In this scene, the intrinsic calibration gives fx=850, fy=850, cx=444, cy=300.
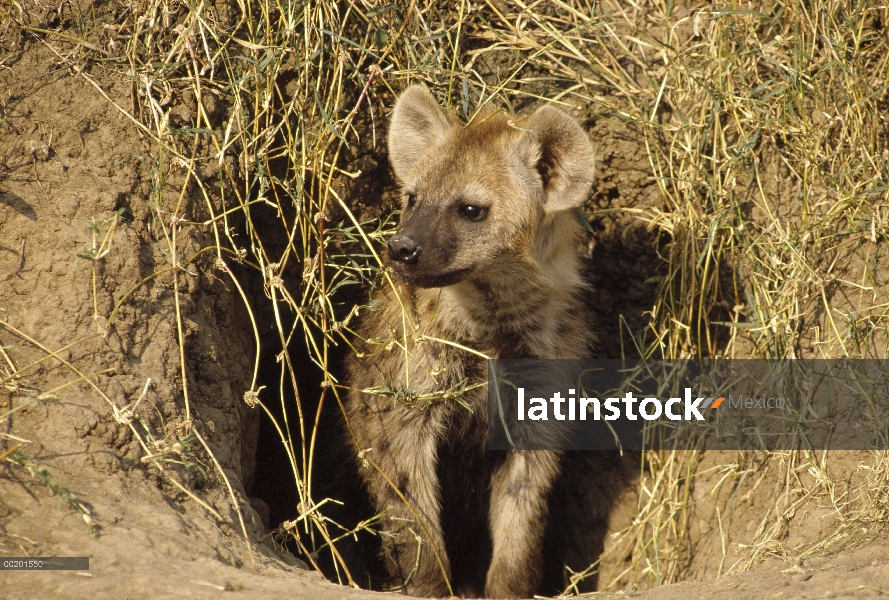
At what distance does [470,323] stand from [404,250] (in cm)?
74

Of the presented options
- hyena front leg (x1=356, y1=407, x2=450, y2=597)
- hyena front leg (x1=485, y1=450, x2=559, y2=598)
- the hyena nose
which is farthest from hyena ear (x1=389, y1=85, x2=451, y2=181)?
hyena front leg (x1=485, y1=450, x2=559, y2=598)

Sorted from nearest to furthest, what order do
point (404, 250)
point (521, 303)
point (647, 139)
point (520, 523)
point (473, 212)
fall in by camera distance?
point (404, 250)
point (473, 212)
point (521, 303)
point (520, 523)
point (647, 139)

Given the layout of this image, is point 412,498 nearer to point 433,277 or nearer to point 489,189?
point 433,277

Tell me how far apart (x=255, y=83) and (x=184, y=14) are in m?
0.40

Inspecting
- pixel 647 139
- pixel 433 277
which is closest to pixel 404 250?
pixel 433 277

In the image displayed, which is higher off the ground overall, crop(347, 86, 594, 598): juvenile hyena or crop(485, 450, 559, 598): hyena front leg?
crop(347, 86, 594, 598): juvenile hyena

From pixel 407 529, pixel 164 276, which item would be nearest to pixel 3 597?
pixel 164 276

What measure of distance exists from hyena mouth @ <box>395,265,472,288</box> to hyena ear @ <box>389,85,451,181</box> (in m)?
0.72

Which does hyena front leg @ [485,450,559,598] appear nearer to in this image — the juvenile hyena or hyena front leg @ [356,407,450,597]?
the juvenile hyena

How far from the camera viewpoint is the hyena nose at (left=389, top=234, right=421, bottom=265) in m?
3.22

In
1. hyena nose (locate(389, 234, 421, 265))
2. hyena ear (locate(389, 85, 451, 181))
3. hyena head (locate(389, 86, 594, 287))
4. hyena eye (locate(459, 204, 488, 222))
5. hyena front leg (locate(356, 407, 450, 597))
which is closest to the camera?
hyena nose (locate(389, 234, 421, 265))

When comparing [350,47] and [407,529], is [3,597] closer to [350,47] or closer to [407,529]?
[407,529]

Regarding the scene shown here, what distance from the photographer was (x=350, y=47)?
395 cm

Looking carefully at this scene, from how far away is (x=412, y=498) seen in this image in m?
3.85
